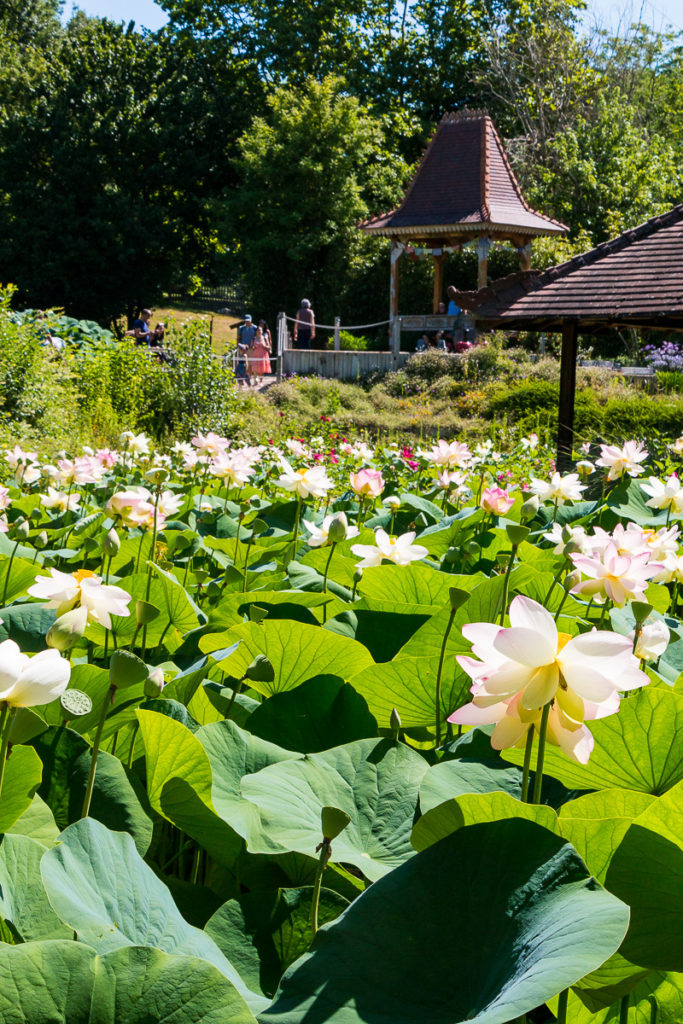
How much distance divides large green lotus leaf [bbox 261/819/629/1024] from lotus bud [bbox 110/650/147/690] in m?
0.31

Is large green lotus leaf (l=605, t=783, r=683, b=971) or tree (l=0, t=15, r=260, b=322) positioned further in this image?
tree (l=0, t=15, r=260, b=322)

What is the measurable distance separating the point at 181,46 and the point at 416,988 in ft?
107

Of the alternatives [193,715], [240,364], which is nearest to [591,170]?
[240,364]

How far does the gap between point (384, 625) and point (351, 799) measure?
0.52m

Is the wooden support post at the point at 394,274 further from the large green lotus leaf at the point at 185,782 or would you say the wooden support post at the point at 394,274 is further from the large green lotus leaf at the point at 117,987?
the large green lotus leaf at the point at 117,987

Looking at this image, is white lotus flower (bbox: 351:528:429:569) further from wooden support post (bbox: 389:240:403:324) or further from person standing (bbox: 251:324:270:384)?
wooden support post (bbox: 389:240:403:324)

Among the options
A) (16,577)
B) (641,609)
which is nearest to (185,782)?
(641,609)

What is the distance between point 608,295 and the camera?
9.21 metres

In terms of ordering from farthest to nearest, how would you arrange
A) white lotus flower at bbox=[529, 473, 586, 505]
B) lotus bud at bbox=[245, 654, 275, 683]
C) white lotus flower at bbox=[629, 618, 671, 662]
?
1. white lotus flower at bbox=[529, 473, 586, 505]
2. white lotus flower at bbox=[629, 618, 671, 662]
3. lotus bud at bbox=[245, 654, 275, 683]

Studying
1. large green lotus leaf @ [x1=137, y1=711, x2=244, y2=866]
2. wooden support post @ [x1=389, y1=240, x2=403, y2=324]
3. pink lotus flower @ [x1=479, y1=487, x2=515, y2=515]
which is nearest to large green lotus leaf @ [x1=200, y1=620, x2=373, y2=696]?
large green lotus leaf @ [x1=137, y1=711, x2=244, y2=866]

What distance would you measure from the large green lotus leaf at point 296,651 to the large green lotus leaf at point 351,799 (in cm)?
25

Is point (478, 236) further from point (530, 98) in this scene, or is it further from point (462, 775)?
point (462, 775)

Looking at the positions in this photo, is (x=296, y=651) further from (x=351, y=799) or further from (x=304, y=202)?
(x=304, y=202)

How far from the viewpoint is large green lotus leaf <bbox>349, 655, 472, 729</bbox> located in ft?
3.61
